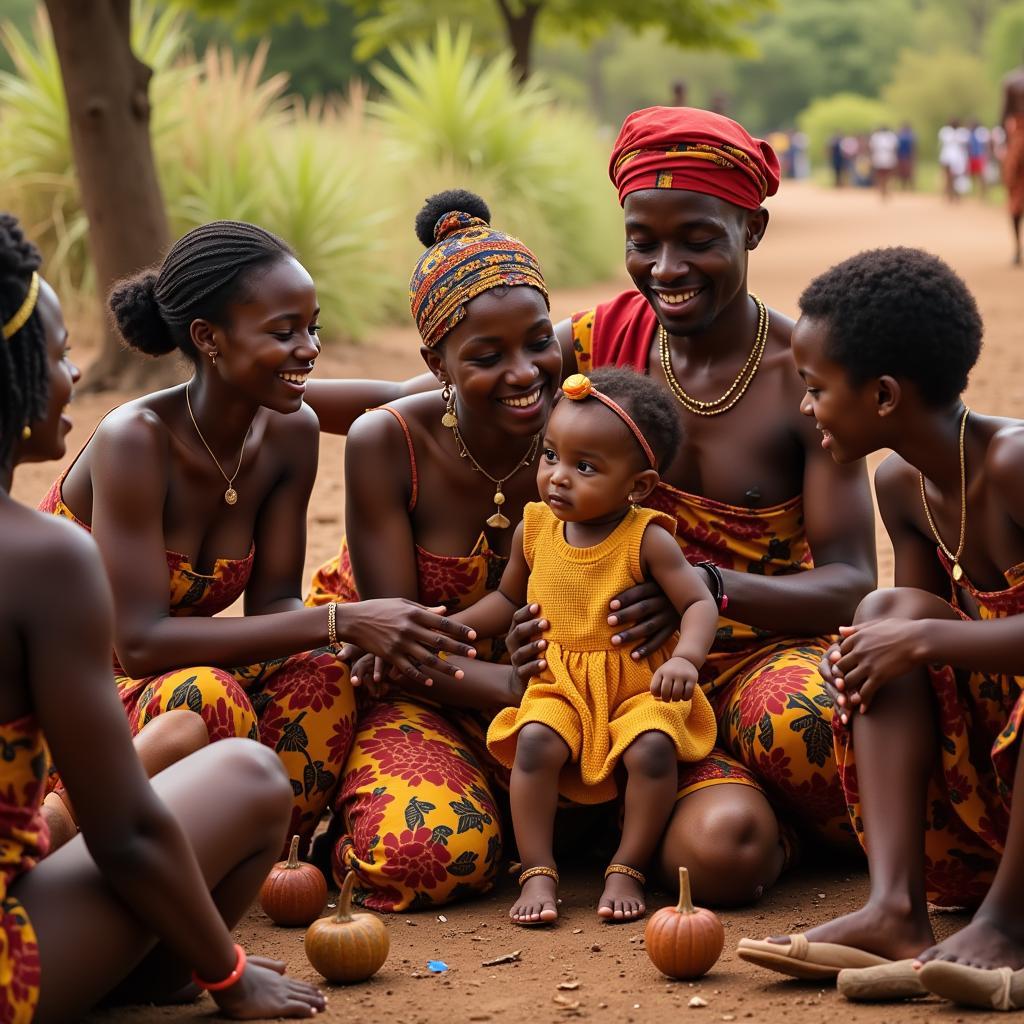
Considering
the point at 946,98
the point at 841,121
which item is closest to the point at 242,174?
the point at 946,98

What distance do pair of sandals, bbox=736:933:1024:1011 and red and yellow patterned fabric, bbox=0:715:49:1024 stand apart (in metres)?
1.33

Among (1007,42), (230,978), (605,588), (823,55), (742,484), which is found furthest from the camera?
(823,55)

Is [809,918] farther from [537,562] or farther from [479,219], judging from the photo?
[479,219]

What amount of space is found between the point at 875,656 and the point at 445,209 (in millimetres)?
1783

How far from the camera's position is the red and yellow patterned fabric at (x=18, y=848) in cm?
250

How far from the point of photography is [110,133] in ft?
34.3

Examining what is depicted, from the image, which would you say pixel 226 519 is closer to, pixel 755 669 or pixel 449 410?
pixel 449 410

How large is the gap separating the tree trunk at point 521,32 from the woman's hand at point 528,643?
18.0 m

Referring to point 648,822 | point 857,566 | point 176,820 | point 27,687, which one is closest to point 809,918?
point 648,822

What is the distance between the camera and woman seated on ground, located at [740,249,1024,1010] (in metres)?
3.17

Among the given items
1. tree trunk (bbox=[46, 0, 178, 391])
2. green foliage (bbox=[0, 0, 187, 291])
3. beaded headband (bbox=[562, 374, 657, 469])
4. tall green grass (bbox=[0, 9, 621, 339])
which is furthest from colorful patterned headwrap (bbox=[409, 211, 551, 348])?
green foliage (bbox=[0, 0, 187, 291])

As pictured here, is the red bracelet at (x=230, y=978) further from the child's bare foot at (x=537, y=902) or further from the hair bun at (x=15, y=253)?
the hair bun at (x=15, y=253)

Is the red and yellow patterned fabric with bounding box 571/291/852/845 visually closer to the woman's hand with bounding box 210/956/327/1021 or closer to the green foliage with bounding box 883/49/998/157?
the woman's hand with bounding box 210/956/327/1021

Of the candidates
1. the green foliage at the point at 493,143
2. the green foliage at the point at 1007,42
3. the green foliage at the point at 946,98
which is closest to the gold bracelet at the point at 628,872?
the green foliage at the point at 493,143
